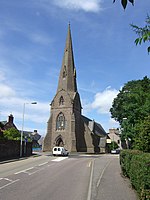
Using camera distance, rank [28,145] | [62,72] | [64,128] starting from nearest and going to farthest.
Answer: [28,145] < [64,128] < [62,72]

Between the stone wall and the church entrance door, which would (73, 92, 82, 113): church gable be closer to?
the church entrance door

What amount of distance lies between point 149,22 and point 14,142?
33.5 m

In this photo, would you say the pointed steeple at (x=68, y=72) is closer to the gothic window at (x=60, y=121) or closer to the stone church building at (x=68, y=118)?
the stone church building at (x=68, y=118)

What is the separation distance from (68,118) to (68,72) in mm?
13576

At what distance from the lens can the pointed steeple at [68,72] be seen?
7315cm

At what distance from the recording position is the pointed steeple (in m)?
73.2

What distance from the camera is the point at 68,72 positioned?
74188 mm

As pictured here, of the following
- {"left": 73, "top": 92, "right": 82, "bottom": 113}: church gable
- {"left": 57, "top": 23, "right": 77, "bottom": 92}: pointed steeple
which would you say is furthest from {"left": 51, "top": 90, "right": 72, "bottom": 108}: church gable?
{"left": 73, "top": 92, "right": 82, "bottom": 113}: church gable

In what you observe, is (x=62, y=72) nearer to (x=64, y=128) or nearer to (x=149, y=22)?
(x=64, y=128)

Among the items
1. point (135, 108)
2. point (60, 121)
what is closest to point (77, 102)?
point (60, 121)

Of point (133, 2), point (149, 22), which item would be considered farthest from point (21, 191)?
point (133, 2)

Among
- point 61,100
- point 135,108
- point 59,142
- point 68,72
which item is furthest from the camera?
point 68,72

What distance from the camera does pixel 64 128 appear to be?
68.9 m

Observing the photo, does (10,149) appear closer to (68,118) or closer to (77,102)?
(68,118)
